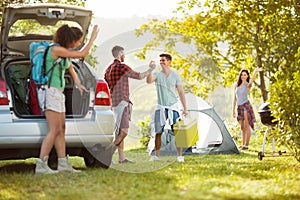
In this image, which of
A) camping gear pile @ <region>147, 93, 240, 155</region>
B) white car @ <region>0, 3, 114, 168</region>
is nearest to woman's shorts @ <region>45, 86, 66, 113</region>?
white car @ <region>0, 3, 114, 168</region>

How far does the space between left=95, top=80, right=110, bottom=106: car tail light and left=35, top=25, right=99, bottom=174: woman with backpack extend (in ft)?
0.51

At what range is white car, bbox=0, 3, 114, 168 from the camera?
6.43 metres

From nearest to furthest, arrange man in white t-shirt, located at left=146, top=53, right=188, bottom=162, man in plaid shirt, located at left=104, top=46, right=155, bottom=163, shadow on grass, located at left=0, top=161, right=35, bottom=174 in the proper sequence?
1. shadow on grass, located at left=0, top=161, right=35, bottom=174
2. man in plaid shirt, located at left=104, top=46, right=155, bottom=163
3. man in white t-shirt, located at left=146, top=53, right=188, bottom=162

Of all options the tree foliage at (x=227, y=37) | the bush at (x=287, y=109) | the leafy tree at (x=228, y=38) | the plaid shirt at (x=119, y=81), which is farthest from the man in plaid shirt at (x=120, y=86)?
the tree foliage at (x=227, y=37)

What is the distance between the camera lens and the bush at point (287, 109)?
6.97m

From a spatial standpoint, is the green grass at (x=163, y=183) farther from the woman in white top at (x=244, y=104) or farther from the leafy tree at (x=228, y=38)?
the leafy tree at (x=228, y=38)

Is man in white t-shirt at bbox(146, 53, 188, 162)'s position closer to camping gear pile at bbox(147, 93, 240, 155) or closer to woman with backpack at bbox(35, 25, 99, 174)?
woman with backpack at bbox(35, 25, 99, 174)

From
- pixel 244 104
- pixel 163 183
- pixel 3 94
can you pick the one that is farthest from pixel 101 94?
pixel 244 104

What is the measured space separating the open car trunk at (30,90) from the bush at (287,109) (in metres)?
1.96

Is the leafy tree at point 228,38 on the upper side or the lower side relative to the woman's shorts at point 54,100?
upper

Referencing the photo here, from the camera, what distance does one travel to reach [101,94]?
6.84 m

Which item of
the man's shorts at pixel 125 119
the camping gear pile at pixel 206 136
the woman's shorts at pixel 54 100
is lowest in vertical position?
the camping gear pile at pixel 206 136

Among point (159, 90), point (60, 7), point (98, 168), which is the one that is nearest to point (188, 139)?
point (159, 90)

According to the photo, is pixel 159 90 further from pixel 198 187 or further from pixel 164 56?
pixel 198 187
